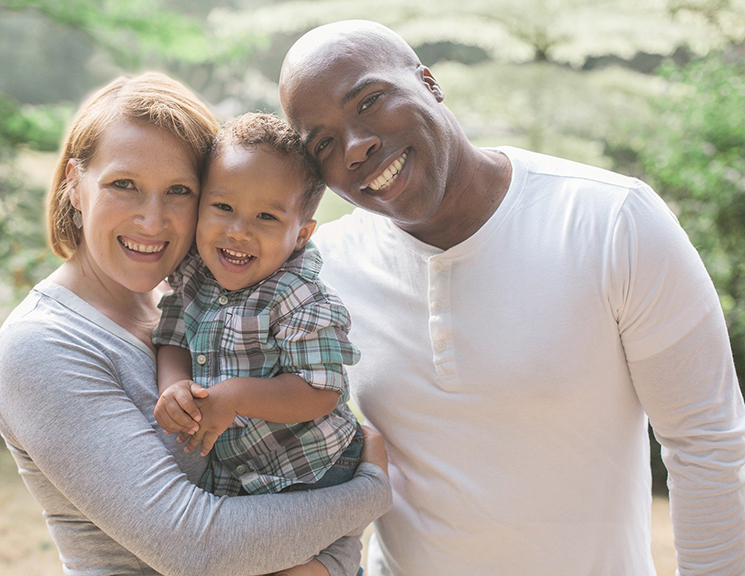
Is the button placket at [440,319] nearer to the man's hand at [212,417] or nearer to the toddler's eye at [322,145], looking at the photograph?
the toddler's eye at [322,145]

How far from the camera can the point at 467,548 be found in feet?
5.27

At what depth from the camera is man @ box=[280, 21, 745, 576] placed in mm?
1452

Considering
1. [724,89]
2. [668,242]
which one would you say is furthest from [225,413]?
[724,89]

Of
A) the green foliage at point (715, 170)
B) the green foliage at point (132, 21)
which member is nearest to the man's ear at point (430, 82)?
the green foliage at point (715, 170)

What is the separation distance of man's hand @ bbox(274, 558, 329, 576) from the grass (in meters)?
3.05

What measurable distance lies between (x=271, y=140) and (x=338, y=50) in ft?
0.76

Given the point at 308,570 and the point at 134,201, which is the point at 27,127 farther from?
the point at 308,570

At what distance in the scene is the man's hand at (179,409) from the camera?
1408 millimetres

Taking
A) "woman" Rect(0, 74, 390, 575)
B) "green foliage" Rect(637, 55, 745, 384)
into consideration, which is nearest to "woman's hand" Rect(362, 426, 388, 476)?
"woman" Rect(0, 74, 390, 575)

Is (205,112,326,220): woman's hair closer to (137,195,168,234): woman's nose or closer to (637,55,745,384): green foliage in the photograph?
(137,195,168,234): woman's nose

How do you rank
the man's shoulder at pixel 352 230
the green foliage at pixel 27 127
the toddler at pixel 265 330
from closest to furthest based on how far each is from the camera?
the toddler at pixel 265 330
the man's shoulder at pixel 352 230
the green foliage at pixel 27 127

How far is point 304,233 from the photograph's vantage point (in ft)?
5.50

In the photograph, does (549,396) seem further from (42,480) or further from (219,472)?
(42,480)

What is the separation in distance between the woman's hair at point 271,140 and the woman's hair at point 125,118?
0.04 m
